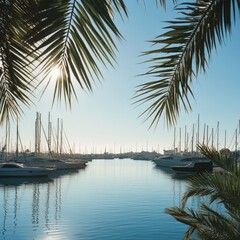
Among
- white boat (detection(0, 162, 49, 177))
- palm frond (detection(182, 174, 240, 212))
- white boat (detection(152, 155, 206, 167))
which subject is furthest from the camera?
white boat (detection(152, 155, 206, 167))

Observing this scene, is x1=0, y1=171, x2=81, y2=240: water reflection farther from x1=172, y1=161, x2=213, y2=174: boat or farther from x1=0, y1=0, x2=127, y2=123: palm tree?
x1=172, y1=161, x2=213, y2=174: boat

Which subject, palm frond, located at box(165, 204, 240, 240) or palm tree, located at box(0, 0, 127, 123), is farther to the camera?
palm frond, located at box(165, 204, 240, 240)

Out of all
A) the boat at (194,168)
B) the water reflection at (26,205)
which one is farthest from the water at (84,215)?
the boat at (194,168)

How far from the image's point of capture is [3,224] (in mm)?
21734

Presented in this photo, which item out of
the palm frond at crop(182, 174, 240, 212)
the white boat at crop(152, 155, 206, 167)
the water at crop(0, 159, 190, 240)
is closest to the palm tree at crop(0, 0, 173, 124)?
the palm frond at crop(182, 174, 240, 212)

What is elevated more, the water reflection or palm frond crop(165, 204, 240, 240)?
palm frond crop(165, 204, 240, 240)

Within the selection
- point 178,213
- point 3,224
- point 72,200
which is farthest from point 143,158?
point 178,213

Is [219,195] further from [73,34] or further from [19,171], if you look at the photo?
[19,171]

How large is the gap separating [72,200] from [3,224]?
1211 cm

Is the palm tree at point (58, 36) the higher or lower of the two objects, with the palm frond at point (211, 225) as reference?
higher

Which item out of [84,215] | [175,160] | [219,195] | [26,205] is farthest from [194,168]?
[219,195]

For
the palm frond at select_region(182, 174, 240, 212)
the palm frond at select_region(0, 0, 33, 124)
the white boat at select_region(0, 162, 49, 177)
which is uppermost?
the palm frond at select_region(0, 0, 33, 124)

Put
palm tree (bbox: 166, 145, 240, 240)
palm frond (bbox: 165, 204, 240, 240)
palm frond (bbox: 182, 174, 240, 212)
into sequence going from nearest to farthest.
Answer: palm frond (bbox: 182, 174, 240, 212)
palm tree (bbox: 166, 145, 240, 240)
palm frond (bbox: 165, 204, 240, 240)

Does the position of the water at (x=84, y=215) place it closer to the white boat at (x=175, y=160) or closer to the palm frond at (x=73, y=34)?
the palm frond at (x=73, y=34)
